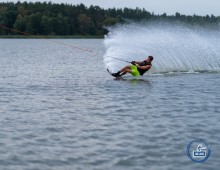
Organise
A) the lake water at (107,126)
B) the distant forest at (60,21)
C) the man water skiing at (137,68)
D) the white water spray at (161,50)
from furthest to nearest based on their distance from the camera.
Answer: the distant forest at (60,21)
the white water spray at (161,50)
the man water skiing at (137,68)
the lake water at (107,126)

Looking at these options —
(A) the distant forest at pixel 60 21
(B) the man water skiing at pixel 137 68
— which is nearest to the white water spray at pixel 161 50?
(B) the man water skiing at pixel 137 68

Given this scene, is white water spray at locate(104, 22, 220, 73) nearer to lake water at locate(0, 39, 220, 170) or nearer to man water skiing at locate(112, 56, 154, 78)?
man water skiing at locate(112, 56, 154, 78)

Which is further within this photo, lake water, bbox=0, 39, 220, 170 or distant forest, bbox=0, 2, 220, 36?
distant forest, bbox=0, 2, 220, 36

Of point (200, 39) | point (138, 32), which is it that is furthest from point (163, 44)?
point (200, 39)

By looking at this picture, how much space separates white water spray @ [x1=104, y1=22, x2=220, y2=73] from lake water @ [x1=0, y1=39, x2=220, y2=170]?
28.2ft

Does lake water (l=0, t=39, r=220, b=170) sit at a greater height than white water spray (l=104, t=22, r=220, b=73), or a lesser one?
lesser

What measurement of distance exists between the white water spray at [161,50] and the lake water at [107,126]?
8.60 metres

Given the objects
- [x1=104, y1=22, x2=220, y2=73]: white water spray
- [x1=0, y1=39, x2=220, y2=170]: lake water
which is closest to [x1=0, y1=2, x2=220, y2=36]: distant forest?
[x1=104, y1=22, x2=220, y2=73]: white water spray

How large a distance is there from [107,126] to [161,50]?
21685 mm

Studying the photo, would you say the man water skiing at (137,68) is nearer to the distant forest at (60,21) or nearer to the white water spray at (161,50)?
the white water spray at (161,50)

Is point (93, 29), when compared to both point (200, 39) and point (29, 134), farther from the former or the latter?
point (29, 134)

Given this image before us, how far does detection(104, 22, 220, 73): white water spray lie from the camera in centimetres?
3259

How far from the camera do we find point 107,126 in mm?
14469

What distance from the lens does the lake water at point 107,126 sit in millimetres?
11188
